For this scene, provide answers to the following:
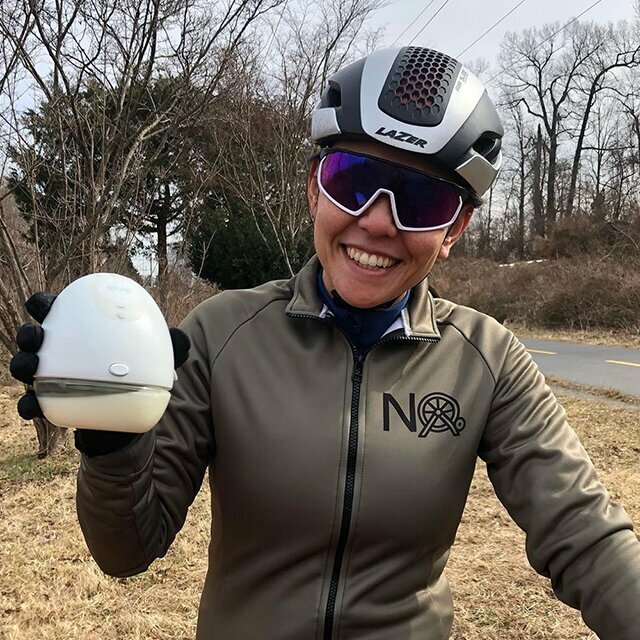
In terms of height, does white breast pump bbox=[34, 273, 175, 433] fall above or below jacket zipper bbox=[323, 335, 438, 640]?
above

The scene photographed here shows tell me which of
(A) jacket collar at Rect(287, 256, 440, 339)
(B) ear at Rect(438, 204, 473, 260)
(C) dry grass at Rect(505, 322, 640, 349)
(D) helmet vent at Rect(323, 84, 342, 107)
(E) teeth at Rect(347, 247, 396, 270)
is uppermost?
(D) helmet vent at Rect(323, 84, 342, 107)

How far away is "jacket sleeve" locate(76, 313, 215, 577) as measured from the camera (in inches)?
44.8

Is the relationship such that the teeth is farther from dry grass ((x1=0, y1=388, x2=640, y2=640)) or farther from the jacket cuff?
dry grass ((x1=0, y1=388, x2=640, y2=640))

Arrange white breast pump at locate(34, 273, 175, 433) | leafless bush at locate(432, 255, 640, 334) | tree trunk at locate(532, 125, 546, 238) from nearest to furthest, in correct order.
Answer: white breast pump at locate(34, 273, 175, 433) → leafless bush at locate(432, 255, 640, 334) → tree trunk at locate(532, 125, 546, 238)

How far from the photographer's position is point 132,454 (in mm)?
1133

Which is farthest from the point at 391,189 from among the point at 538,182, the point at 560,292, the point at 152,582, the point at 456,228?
the point at 538,182

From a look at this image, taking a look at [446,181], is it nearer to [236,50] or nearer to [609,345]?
[236,50]

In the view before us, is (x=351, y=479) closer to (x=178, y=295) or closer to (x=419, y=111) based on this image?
(x=419, y=111)

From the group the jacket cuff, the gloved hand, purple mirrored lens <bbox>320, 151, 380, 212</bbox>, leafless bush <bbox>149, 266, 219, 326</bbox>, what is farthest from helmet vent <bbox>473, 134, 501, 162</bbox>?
leafless bush <bbox>149, 266, 219, 326</bbox>

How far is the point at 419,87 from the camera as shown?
1.44 meters

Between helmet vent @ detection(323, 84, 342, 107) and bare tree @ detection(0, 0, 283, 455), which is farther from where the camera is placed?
bare tree @ detection(0, 0, 283, 455)

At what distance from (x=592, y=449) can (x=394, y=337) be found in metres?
5.17

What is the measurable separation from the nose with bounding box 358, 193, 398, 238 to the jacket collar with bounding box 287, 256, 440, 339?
0.68ft

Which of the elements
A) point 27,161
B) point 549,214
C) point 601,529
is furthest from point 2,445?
point 549,214
